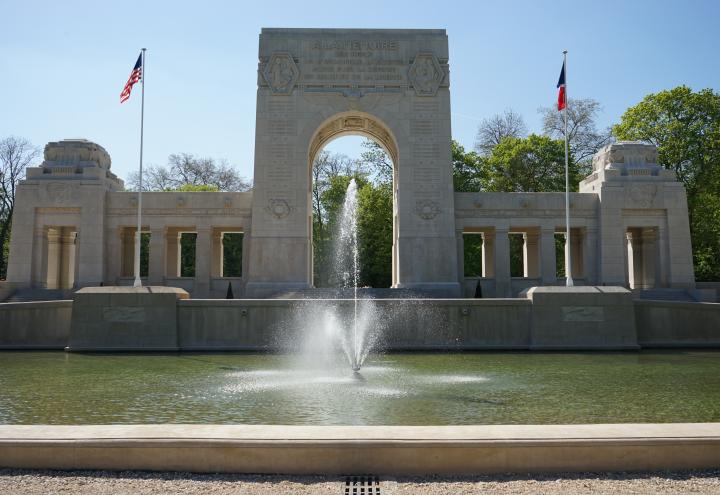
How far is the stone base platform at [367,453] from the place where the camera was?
609 centimetres

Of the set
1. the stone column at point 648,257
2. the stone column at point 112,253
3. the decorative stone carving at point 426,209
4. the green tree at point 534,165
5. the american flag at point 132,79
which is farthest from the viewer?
the green tree at point 534,165

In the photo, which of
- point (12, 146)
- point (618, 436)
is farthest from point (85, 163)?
point (618, 436)

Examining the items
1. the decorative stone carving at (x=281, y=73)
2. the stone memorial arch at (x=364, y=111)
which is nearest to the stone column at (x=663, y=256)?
the stone memorial arch at (x=364, y=111)

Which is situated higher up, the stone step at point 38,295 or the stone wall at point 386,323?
the stone step at point 38,295

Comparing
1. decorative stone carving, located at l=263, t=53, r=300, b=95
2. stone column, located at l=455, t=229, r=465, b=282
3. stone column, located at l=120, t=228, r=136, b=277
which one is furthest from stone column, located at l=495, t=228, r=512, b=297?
stone column, located at l=120, t=228, r=136, b=277

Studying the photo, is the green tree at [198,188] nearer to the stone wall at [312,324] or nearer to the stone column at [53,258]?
the stone column at [53,258]

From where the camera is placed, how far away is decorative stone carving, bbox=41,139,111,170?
35.5 metres

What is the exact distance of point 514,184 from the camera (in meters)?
51.3

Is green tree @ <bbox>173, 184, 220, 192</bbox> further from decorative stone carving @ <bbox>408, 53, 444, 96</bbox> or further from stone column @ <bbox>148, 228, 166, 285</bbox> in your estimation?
decorative stone carving @ <bbox>408, 53, 444, 96</bbox>

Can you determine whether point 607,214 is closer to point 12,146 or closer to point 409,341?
point 409,341

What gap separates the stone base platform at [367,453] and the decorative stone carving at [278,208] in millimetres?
27918

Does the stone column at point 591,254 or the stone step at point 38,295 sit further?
the stone column at point 591,254

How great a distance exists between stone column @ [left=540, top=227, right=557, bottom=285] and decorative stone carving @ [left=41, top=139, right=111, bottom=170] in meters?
26.4

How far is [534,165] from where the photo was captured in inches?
1953
